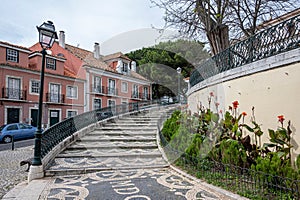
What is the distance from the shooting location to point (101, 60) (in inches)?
1018

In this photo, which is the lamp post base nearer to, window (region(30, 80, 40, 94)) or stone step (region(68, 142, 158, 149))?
stone step (region(68, 142, 158, 149))

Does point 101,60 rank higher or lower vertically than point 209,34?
higher

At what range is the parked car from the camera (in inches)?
524

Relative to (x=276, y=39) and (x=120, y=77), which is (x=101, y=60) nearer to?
(x=120, y=77)

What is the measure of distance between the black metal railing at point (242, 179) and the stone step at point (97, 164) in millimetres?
877

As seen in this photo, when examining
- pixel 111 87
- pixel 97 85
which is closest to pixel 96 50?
pixel 111 87

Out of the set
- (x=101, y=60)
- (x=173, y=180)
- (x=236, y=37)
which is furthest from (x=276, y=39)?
(x=101, y=60)

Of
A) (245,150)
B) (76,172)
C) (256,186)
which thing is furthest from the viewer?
(76,172)

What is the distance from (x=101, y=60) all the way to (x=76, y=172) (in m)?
21.8

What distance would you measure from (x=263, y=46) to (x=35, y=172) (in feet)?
18.0

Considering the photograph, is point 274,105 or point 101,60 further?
point 101,60

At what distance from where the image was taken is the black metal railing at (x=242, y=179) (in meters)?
3.07

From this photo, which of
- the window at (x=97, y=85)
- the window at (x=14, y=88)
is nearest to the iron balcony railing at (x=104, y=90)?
the window at (x=97, y=85)

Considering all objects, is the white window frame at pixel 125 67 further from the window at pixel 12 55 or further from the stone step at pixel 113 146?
the stone step at pixel 113 146
